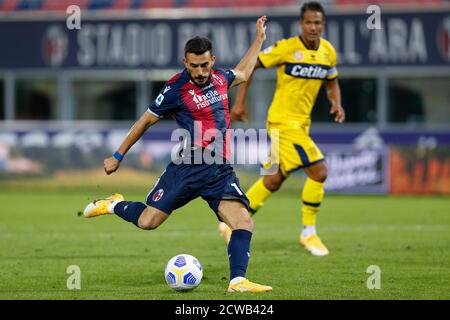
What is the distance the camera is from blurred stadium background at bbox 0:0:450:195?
18.3 metres

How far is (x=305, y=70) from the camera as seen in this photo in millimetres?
10367

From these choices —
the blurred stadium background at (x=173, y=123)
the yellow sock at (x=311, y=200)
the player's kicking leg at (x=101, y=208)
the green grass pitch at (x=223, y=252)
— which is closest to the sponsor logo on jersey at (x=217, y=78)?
the player's kicking leg at (x=101, y=208)

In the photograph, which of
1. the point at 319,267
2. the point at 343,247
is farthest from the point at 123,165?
the point at 319,267

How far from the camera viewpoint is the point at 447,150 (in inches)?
706

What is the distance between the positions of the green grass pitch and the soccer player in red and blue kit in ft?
1.81

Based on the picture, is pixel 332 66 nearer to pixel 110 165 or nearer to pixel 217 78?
pixel 217 78

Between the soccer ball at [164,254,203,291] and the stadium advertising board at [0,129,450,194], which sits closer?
the soccer ball at [164,254,203,291]

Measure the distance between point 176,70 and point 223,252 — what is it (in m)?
11.2

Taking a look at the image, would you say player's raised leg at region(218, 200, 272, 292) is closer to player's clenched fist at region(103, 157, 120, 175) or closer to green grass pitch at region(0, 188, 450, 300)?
green grass pitch at region(0, 188, 450, 300)

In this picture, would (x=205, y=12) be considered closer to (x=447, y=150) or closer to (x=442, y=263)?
(x=447, y=150)

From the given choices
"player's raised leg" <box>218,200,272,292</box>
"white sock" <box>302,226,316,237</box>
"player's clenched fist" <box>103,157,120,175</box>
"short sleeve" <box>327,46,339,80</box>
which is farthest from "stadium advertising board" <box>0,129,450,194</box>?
"player's clenched fist" <box>103,157,120,175</box>

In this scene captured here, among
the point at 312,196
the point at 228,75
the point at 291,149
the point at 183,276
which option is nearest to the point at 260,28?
the point at 228,75
